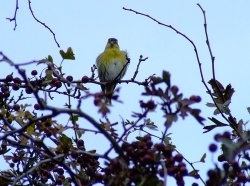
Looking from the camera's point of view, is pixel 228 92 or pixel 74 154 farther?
pixel 228 92

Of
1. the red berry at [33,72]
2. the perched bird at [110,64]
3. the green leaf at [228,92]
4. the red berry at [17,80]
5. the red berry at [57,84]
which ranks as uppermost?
the perched bird at [110,64]

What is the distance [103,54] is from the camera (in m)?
8.68

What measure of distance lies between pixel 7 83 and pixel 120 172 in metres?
1.96

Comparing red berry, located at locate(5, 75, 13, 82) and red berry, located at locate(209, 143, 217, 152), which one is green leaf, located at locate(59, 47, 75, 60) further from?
red berry, located at locate(209, 143, 217, 152)

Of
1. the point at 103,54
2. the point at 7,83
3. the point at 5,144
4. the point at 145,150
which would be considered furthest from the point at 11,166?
the point at 103,54

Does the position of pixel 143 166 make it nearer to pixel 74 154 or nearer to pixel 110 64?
pixel 74 154

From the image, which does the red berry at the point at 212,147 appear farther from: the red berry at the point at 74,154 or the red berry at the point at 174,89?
the red berry at the point at 74,154

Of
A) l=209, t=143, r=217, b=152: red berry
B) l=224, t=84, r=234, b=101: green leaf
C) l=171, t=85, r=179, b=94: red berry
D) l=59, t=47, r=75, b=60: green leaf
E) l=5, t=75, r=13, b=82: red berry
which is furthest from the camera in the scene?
l=5, t=75, r=13, b=82: red berry

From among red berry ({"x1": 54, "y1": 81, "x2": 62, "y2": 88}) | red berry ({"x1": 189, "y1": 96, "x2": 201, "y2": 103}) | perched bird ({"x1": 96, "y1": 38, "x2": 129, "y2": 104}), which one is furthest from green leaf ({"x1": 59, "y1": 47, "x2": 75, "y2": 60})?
perched bird ({"x1": 96, "y1": 38, "x2": 129, "y2": 104})

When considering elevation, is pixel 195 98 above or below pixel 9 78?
below

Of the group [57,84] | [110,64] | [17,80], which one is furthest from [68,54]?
[110,64]

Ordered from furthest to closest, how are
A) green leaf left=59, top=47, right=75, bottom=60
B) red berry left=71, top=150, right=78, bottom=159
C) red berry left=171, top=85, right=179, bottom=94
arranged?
green leaf left=59, top=47, right=75, bottom=60 < red berry left=71, top=150, right=78, bottom=159 < red berry left=171, top=85, right=179, bottom=94

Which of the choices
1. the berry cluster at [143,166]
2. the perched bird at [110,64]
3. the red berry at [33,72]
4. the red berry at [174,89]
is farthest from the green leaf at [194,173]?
the perched bird at [110,64]

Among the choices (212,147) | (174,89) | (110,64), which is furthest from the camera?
(110,64)
